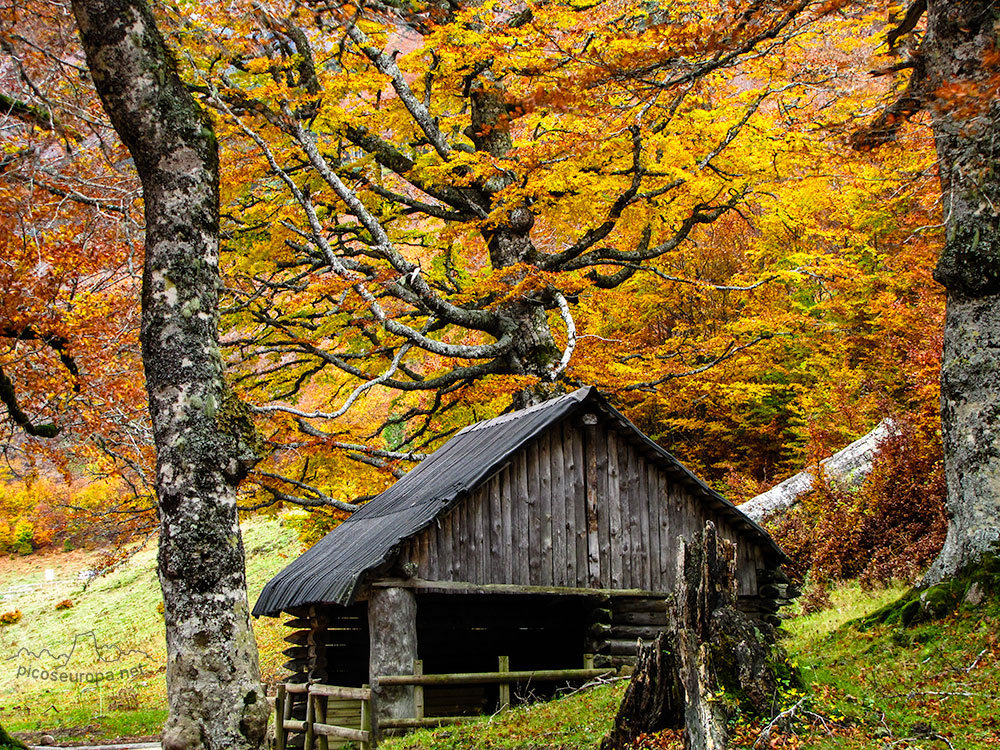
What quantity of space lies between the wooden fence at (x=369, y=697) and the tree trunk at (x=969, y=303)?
19.9ft

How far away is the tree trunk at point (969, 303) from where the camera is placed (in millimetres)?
8430

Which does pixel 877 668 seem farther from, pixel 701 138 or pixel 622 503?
pixel 701 138

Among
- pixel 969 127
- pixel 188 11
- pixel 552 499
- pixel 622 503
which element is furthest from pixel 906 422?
pixel 188 11

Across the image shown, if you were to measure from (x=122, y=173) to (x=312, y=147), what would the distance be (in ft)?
13.1

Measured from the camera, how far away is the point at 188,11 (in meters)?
10.2

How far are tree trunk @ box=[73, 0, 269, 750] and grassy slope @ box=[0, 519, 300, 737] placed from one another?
14373mm

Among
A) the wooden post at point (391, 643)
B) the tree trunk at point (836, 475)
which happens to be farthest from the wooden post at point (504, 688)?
the tree trunk at point (836, 475)

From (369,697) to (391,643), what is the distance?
721 millimetres

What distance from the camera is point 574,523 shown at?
13562 mm

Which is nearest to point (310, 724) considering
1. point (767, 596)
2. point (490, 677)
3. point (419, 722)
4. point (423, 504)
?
point (419, 722)

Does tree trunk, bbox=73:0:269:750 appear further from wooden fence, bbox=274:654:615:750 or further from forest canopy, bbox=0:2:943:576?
wooden fence, bbox=274:654:615:750

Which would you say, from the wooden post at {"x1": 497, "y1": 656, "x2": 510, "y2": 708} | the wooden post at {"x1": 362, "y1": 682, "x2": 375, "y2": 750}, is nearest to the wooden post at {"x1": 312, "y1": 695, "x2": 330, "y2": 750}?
the wooden post at {"x1": 362, "y1": 682, "x2": 375, "y2": 750}

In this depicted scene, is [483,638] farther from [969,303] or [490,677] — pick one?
[969,303]

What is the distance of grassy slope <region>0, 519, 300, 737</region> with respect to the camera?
23.3 metres
